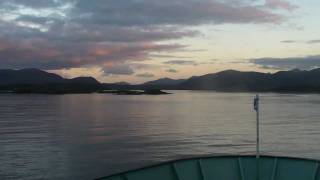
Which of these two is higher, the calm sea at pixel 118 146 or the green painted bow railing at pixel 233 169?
the green painted bow railing at pixel 233 169

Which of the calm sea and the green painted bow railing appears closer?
the green painted bow railing

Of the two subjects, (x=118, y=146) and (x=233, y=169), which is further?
(x=118, y=146)

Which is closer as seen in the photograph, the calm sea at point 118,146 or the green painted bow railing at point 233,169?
the green painted bow railing at point 233,169

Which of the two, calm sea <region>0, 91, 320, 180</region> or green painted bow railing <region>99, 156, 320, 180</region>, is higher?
green painted bow railing <region>99, 156, 320, 180</region>

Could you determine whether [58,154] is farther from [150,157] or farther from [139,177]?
[139,177]

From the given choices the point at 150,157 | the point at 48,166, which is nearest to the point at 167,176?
the point at 48,166

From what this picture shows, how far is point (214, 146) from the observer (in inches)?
1912

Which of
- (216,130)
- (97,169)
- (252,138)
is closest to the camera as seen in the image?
(97,169)

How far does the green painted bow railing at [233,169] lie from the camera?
14.7 metres

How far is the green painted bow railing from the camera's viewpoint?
1472 centimetres

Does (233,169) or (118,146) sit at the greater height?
(233,169)

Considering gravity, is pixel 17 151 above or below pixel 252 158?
below

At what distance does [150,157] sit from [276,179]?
2682 centimetres

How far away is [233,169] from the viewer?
51.1ft
